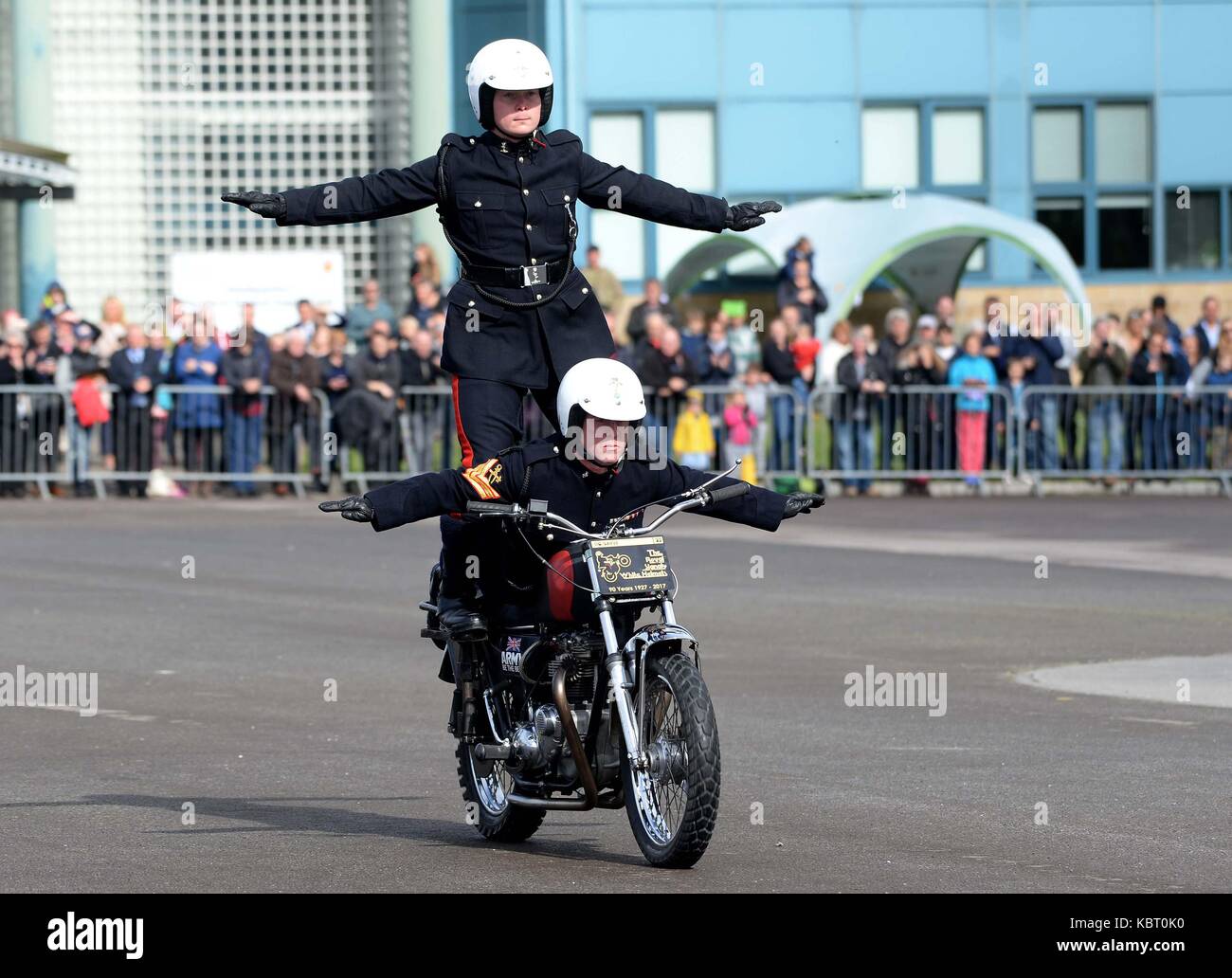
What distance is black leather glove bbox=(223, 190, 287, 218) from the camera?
8.45m

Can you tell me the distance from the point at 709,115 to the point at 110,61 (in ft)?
29.1

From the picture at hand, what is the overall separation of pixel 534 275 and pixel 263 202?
965mm

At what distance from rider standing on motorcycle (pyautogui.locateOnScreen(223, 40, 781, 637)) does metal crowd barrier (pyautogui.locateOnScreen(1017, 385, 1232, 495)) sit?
17574mm

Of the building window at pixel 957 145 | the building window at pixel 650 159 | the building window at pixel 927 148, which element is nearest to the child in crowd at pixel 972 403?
the building window at pixel 650 159

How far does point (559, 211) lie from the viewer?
8.94 metres

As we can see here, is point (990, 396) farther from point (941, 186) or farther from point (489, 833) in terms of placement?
point (489, 833)

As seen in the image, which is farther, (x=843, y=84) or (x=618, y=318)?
(x=843, y=84)

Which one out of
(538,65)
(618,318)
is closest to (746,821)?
(538,65)

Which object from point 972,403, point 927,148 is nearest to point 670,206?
point 972,403

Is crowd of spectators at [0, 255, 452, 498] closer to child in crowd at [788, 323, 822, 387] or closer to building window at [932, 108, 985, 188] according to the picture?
child in crowd at [788, 323, 822, 387]

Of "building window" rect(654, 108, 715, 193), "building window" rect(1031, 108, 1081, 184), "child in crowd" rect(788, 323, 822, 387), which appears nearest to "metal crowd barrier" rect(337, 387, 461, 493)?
"child in crowd" rect(788, 323, 822, 387)

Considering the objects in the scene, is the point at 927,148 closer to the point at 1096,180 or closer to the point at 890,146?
the point at 890,146
